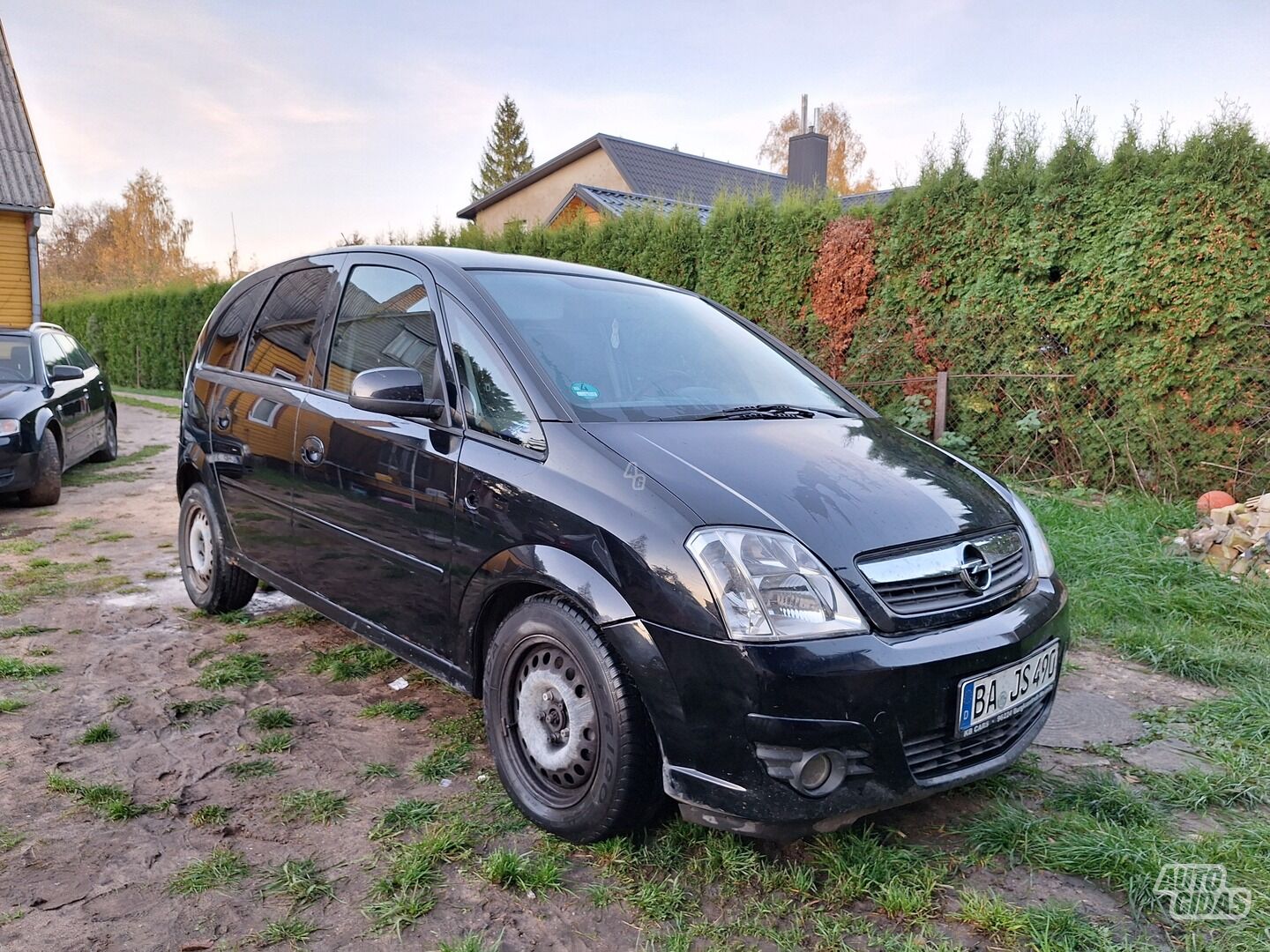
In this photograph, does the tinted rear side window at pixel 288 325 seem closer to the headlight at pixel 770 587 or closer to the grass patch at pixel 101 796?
the grass patch at pixel 101 796

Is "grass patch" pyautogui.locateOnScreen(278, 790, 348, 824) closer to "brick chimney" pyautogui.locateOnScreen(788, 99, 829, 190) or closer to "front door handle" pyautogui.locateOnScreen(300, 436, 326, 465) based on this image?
"front door handle" pyautogui.locateOnScreen(300, 436, 326, 465)

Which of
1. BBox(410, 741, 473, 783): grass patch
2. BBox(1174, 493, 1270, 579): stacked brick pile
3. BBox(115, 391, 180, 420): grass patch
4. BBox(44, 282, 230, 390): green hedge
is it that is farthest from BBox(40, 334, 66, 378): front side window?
BBox(44, 282, 230, 390): green hedge

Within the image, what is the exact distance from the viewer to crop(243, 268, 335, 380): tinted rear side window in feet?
11.8

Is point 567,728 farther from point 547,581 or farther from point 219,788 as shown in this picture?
point 219,788

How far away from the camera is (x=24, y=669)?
12.0 feet

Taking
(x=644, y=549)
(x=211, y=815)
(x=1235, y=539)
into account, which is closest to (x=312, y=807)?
(x=211, y=815)

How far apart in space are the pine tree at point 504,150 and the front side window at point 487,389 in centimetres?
6216

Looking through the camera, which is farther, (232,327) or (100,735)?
(232,327)

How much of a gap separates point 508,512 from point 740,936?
1.24m

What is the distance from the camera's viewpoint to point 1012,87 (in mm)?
7508

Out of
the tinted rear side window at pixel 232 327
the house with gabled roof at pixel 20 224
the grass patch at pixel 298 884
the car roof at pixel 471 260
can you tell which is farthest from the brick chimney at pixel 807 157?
the grass patch at pixel 298 884

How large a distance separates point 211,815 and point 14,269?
62.7 feet

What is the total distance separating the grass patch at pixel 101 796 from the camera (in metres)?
2.57

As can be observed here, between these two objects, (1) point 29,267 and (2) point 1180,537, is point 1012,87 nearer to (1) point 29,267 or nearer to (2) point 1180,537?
(2) point 1180,537
